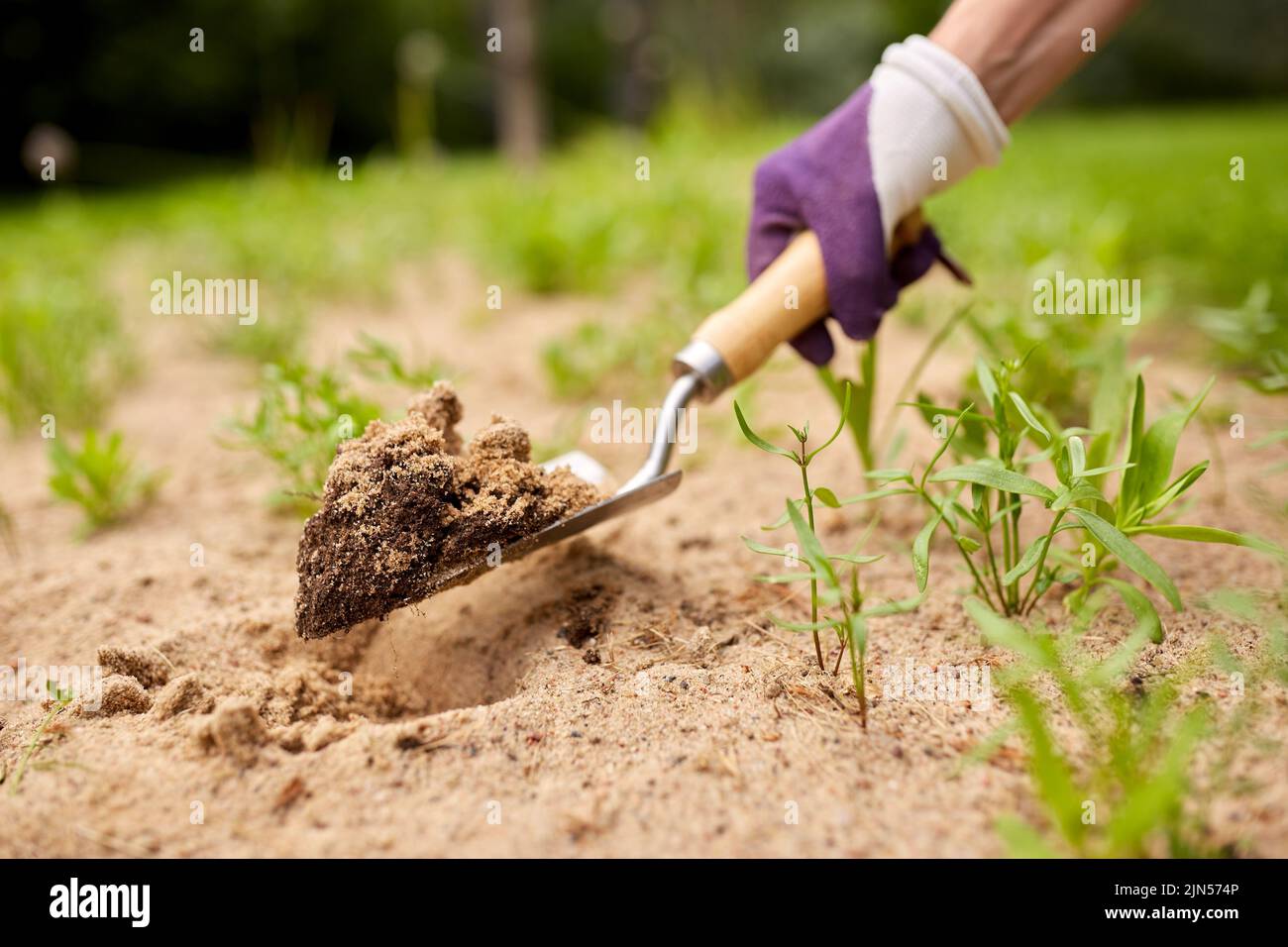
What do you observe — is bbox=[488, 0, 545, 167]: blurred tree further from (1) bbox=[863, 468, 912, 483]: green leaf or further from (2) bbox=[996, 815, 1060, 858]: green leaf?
(2) bbox=[996, 815, 1060, 858]: green leaf

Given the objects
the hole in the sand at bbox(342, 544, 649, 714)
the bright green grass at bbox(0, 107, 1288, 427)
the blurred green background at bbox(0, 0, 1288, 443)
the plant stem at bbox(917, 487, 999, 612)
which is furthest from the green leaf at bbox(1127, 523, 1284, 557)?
the bright green grass at bbox(0, 107, 1288, 427)

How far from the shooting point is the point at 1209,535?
4.25 feet

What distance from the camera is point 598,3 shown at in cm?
1614

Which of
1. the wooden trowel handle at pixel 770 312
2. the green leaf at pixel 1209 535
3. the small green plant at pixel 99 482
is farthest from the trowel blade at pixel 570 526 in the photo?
the small green plant at pixel 99 482

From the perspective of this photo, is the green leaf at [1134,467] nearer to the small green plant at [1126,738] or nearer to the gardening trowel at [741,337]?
the small green plant at [1126,738]

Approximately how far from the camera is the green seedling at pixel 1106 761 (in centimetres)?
97

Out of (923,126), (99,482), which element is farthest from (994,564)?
(99,482)

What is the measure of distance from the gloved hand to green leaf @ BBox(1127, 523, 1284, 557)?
59 cm

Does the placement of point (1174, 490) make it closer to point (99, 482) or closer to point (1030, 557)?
point (1030, 557)

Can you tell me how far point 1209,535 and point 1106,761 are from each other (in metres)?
0.36

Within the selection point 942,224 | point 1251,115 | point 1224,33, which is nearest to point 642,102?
Answer: point 942,224

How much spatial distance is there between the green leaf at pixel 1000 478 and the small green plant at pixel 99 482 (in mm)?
1759

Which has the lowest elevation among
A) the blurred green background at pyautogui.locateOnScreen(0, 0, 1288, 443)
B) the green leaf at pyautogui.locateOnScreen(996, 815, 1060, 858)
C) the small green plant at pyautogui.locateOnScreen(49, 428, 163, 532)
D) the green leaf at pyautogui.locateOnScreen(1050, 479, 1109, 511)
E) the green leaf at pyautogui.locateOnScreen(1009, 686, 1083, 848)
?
the green leaf at pyautogui.locateOnScreen(996, 815, 1060, 858)

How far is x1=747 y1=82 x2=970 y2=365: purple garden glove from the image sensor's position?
1686mm
